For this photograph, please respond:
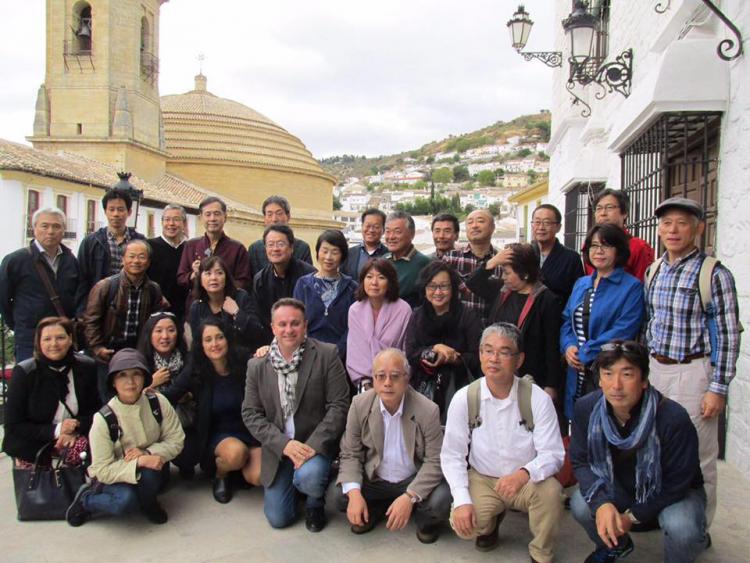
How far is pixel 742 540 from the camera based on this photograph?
3449 millimetres

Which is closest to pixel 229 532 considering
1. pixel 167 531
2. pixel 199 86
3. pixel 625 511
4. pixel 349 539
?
pixel 167 531

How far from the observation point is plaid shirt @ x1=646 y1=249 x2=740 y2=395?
3.21 metres

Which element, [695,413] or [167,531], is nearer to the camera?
[695,413]

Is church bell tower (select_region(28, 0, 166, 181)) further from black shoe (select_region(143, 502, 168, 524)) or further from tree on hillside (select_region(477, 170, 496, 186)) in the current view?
tree on hillside (select_region(477, 170, 496, 186))

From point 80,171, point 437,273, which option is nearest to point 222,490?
point 437,273

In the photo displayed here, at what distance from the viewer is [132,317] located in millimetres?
4574

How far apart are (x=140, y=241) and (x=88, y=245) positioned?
0.82 metres

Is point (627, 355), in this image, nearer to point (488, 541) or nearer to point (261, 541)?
point (488, 541)

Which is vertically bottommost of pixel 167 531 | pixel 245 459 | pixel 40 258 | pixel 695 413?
pixel 167 531

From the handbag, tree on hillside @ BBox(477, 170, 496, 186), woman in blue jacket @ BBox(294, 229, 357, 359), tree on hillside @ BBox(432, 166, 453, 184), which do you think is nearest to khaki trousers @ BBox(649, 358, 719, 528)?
woman in blue jacket @ BBox(294, 229, 357, 359)

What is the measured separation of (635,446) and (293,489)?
2007mm

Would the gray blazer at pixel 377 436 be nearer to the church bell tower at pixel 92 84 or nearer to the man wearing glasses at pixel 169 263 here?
the man wearing glasses at pixel 169 263

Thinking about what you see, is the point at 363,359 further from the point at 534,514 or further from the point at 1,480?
the point at 1,480

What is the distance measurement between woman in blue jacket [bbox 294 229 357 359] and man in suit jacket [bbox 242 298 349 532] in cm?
58
